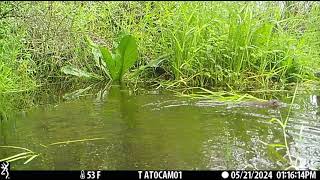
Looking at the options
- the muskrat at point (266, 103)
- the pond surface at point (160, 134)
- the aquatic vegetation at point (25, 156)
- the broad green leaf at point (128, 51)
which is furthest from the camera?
the broad green leaf at point (128, 51)

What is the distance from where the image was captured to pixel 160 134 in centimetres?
400

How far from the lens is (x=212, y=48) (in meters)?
6.09

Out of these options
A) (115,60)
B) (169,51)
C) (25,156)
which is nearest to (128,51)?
(115,60)

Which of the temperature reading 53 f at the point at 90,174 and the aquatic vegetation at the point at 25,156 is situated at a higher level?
the aquatic vegetation at the point at 25,156

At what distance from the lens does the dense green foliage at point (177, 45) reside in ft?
19.6

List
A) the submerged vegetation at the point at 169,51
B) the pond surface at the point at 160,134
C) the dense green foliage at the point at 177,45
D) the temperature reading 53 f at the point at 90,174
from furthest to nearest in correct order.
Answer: the dense green foliage at the point at 177,45
the submerged vegetation at the point at 169,51
the pond surface at the point at 160,134
the temperature reading 53 f at the point at 90,174

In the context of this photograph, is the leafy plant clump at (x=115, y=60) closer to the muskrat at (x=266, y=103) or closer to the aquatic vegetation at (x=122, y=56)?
the aquatic vegetation at (x=122, y=56)

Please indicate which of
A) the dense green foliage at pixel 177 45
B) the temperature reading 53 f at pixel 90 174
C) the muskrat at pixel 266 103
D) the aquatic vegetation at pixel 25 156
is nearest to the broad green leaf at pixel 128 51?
the dense green foliage at pixel 177 45

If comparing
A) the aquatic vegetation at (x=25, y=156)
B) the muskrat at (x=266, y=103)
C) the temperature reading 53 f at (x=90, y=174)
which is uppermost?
the muskrat at (x=266, y=103)

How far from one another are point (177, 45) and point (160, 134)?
7.72 ft

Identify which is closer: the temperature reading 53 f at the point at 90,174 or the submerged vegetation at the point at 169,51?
the temperature reading 53 f at the point at 90,174

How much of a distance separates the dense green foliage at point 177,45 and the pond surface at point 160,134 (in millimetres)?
800

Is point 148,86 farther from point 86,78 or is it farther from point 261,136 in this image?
point 261,136

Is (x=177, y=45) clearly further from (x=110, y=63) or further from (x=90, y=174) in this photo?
(x=90, y=174)
